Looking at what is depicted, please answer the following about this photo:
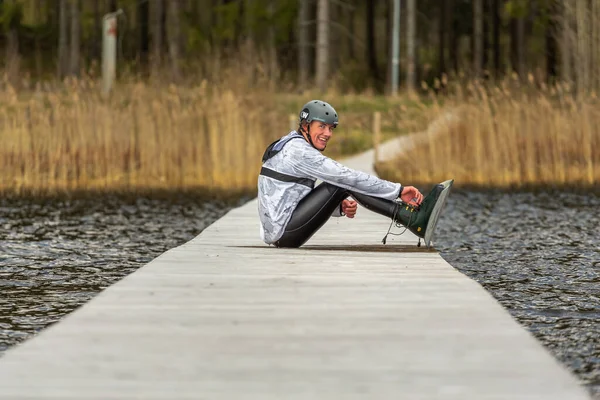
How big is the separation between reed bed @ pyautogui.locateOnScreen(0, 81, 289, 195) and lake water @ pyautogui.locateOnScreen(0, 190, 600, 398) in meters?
1.62

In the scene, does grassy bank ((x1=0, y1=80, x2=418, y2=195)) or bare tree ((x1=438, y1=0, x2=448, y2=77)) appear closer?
grassy bank ((x1=0, y1=80, x2=418, y2=195))

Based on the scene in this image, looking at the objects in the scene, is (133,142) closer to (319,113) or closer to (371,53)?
(319,113)

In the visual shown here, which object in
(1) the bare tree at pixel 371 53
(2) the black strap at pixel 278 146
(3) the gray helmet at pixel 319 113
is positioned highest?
(3) the gray helmet at pixel 319 113

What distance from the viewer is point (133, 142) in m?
17.5

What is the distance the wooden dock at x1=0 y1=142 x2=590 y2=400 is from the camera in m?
4.33

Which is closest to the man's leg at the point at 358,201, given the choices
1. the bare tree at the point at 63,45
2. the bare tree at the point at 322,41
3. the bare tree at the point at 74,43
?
the bare tree at the point at 322,41

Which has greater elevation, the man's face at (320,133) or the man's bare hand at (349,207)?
the man's face at (320,133)

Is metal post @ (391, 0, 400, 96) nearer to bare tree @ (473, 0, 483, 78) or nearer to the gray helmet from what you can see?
bare tree @ (473, 0, 483, 78)

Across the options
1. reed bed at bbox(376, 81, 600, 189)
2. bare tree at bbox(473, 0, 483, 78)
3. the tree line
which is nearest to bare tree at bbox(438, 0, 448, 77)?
the tree line

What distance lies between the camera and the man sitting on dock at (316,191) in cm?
798

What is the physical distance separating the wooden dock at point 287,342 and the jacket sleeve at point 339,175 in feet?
2.09

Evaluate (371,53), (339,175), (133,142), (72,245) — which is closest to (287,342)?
(339,175)

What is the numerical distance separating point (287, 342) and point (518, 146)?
13.8 meters

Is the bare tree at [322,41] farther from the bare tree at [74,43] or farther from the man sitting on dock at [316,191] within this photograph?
the man sitting on dock at [316,191]
